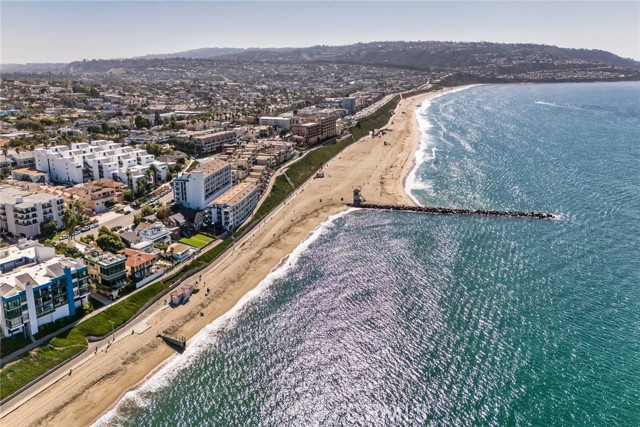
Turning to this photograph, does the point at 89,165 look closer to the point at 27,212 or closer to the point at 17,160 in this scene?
the point at 17,160

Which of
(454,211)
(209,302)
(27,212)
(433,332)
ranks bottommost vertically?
(209,302)

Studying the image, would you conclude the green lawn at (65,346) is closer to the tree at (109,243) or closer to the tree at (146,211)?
the tree at (109,243)

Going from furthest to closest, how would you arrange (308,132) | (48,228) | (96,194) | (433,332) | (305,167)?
(308,132)
(305,167)
(96,194)
(48,228)
(433,332)

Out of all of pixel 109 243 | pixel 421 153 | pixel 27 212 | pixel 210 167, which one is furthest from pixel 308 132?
pixel 27 212

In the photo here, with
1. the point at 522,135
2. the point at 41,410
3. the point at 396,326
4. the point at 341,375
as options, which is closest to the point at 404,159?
the point at 522,135

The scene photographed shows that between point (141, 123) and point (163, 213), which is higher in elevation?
point (141, 123)

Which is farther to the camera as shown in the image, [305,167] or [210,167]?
[305,167]
